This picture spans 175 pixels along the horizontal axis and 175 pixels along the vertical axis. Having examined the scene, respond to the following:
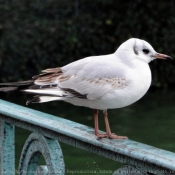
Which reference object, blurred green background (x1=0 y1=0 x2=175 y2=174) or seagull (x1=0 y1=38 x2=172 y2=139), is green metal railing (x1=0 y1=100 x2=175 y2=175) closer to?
seagull (x1=0 y1=38 x2=172 y2=139)

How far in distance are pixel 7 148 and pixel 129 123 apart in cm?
689

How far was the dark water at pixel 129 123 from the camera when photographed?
725 cm

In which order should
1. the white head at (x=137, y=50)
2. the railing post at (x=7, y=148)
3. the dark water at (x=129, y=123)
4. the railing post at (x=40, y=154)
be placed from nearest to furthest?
the railing post at (x=40, y=154)
the railing post at (x=7, y=148)
the white head at (x=137, y=50)
the dark water at (x=129, y=123)

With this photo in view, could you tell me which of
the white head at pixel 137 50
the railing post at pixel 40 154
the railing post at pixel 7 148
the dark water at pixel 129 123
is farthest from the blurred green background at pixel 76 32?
the railing post at pixel 40 154

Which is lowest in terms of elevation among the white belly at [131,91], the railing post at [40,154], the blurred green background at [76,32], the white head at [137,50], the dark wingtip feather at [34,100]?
the railing post at [40,154]

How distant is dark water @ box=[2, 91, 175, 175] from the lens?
23.8 feet

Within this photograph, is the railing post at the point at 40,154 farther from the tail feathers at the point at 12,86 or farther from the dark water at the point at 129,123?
the dark water at the point at 129,123

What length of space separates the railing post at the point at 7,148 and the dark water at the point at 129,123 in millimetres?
4302

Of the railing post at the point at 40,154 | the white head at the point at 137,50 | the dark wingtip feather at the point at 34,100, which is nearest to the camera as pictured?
the railing post at the point at 40,154

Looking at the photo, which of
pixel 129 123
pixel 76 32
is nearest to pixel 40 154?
pixel 129 123

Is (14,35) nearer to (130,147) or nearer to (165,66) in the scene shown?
(165,66)

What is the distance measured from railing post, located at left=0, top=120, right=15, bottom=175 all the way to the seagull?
0.32 meters

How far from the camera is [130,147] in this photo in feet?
5.70

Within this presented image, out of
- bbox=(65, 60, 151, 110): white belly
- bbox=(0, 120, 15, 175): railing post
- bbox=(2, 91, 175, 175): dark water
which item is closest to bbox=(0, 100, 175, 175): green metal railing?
bbox=(0, 120, 15, 175): railing post
